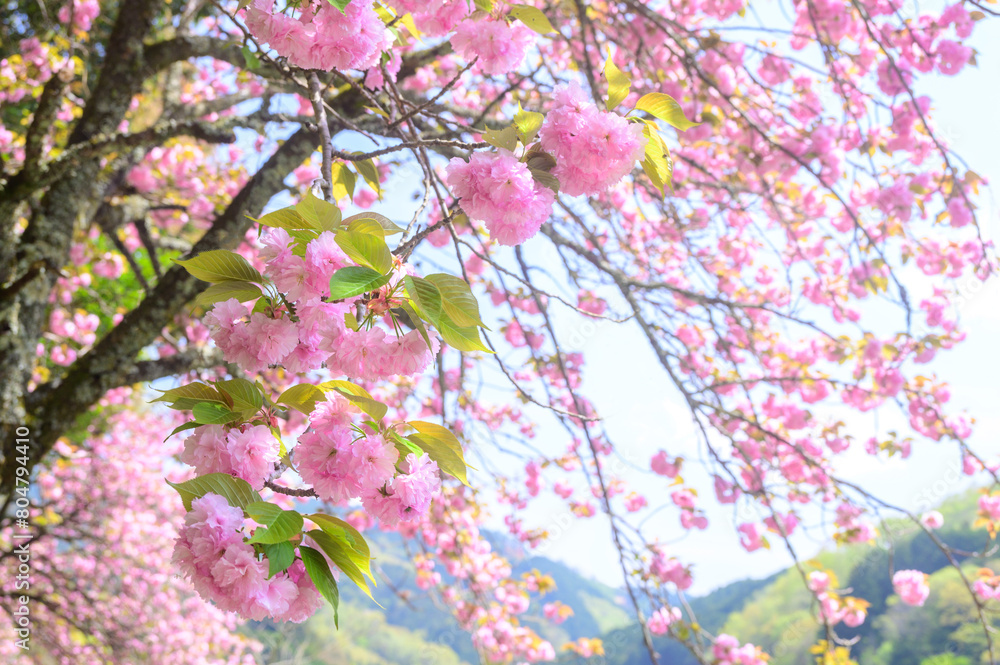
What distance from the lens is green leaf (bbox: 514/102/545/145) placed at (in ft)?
2.19

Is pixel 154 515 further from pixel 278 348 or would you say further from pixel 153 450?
pixel 278 348

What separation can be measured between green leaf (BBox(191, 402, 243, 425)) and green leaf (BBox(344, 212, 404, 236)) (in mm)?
230

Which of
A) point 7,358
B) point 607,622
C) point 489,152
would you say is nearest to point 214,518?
point 489,152

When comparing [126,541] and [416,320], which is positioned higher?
[126,541]

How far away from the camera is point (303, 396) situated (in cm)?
61

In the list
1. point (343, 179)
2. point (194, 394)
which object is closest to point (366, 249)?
point (194, 394)

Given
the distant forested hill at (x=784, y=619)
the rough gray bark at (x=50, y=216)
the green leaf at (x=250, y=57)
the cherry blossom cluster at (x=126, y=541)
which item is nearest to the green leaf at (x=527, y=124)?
the green leaf at (x=250, y=57)

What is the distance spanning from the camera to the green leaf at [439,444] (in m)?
0.60

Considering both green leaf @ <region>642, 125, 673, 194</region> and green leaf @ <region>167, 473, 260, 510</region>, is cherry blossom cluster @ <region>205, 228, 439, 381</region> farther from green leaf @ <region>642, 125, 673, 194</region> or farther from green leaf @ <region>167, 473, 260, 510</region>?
green leaf @ <region>642, 125, 673, 194</region>

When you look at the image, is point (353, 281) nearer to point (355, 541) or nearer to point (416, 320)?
point (416, 320)

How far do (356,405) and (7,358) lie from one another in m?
2.01

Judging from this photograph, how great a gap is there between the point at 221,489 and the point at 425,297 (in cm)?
26

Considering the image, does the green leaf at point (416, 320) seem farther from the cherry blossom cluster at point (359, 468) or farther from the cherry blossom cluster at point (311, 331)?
the cherry blossom cluster at point (359, 468)

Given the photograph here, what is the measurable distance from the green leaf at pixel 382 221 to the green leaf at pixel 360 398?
16 cm
